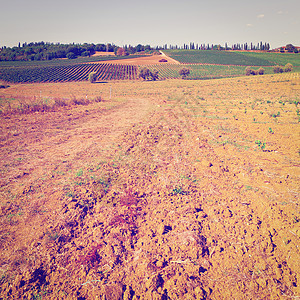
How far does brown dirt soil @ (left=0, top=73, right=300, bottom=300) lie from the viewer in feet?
9.04

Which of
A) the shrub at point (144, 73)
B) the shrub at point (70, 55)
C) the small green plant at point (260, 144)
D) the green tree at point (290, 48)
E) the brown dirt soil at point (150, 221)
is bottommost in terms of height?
the brown dirt soil at point (150, 221)


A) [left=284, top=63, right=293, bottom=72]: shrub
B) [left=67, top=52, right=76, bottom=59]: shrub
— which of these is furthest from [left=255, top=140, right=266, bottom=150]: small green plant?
[left=67, top=52, right=76, bottom=59]: shrub

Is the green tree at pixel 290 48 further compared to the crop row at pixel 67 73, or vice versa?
the green tree at pixel 290 48

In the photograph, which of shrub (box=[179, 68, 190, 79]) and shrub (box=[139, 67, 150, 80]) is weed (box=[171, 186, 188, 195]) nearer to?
shrub (box=[139, 67, 150, 80])

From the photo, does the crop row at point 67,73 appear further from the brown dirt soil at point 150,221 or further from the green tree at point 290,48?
the green tree at point 290,48

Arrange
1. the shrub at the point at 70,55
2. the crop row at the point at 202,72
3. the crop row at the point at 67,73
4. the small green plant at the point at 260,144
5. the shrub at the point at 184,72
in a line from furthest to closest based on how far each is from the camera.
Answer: the shrub at the point at 70,55 → the crop row at the point at 202,72 → the shrub at the point at 184,72 → the crop row at the point at 67,73 → the small green plant at the point at 260,144

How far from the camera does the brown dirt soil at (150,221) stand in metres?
2.76

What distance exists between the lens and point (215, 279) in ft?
9.20

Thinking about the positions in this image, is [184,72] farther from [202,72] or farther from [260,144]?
[260,144]

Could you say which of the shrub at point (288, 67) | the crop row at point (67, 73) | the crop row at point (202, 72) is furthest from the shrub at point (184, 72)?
the shrub at point (288, 67)

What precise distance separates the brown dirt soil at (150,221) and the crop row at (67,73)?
196 ft

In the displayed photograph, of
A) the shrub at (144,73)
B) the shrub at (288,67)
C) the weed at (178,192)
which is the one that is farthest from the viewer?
the shrub at (288,67)

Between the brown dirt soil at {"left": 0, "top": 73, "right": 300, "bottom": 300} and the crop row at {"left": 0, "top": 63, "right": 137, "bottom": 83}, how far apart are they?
2356 inches

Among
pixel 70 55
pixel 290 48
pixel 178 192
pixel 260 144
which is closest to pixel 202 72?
pixel 260 144
